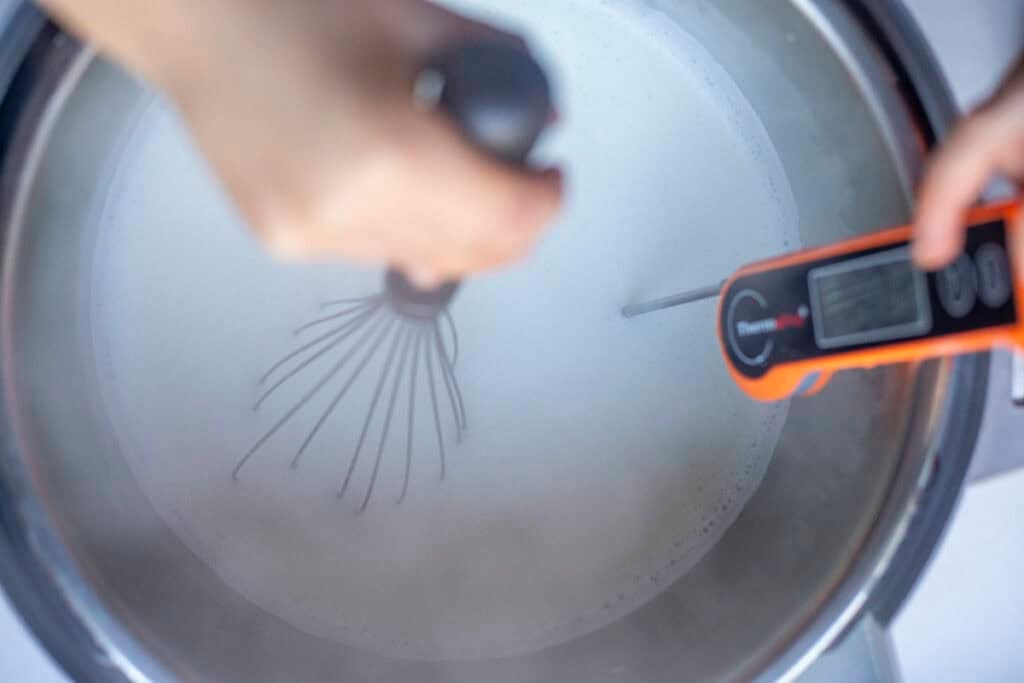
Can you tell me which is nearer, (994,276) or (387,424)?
(994,276)

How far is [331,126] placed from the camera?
346mm

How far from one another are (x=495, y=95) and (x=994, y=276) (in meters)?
0.30

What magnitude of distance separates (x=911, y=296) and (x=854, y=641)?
30 cm

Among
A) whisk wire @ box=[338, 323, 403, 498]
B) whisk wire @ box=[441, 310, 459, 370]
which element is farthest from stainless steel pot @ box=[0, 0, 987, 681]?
whisk wire @ box=[441, 310, 459, 370]

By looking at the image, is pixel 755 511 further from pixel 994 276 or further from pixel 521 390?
pixel 994 276

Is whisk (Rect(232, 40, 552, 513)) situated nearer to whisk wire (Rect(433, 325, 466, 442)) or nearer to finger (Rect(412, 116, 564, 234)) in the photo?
whisk wire (Rect(433, 325, 466, 442))

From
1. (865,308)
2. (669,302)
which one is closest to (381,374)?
(669,302)

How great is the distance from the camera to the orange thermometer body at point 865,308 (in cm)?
47

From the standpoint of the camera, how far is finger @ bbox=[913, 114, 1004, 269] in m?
0.44

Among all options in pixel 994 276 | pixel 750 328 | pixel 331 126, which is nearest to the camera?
pixel 331 126

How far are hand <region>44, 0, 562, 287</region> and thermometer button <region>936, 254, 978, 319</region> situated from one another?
25cm

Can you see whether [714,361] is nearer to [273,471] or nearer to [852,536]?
[852,536]

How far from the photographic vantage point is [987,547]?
2.11ft

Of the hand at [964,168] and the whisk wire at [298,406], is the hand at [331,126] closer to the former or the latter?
the hand at [964,168]
